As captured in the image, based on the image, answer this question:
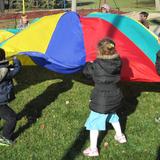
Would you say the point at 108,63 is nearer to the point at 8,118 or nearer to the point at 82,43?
the point at 8,118

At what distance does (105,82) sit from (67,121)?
1.43 m

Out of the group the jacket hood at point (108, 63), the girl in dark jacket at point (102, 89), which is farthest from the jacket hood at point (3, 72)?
the jacket hood at point (108, 63)

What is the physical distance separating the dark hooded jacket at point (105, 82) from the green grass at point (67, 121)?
0.62 metres

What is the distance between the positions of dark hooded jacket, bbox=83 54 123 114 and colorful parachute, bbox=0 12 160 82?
1.56 meters

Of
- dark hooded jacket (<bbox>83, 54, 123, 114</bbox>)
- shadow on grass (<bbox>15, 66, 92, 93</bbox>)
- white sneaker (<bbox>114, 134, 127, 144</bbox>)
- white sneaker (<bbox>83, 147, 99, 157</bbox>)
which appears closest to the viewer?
dark hooded jacket (<bbox>83, 54, 123, 114</bbox>)

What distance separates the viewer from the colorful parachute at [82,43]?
22.4 ft

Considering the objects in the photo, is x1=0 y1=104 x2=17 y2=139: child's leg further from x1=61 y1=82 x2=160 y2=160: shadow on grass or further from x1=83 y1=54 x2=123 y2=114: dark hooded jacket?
x1=83 y1=54 x2=123 y2=114: dark hooded jacket

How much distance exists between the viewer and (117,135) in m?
5.59

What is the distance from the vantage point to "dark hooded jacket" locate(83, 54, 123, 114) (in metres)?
5.06

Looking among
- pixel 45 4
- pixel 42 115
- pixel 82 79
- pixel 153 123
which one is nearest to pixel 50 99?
pixel 42 115

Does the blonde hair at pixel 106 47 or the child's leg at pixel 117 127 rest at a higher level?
the blonde hair at pixel 106 47

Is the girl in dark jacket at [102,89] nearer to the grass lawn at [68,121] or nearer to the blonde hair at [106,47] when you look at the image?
the blonde hair at [106,47]

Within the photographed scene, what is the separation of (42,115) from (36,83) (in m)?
1.95

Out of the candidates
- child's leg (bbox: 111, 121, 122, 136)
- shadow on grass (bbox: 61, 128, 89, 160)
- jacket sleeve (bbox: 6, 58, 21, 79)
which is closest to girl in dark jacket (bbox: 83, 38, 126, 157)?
shadow on grass (bbox: 61, 128, 89, 160)
